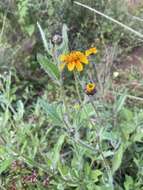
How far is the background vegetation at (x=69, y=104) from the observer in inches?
59.2

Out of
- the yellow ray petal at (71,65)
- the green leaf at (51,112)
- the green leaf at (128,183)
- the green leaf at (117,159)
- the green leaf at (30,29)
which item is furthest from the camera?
the green leaf at (30,29)

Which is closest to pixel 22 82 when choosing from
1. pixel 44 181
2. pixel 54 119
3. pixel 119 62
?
pixel 119 62

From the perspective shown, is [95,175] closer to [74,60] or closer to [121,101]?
[121,101]

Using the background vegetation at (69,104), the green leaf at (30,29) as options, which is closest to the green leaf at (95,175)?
the background vegetation at (69,104)

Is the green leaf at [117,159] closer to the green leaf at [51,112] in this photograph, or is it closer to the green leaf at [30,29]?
the green leaf at [51,112]

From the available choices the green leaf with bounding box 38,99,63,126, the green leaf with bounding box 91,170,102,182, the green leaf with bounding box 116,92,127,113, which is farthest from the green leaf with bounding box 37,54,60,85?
the green leaf with bounding box 91,170,102,182

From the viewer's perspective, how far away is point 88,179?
1.57 m

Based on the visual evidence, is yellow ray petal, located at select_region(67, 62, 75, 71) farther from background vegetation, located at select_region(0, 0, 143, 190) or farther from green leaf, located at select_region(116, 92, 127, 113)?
green leaf, located at select_region(116, 92, 127, 113)

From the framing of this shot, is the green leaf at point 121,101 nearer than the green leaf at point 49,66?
No

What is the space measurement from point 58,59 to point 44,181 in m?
0.58

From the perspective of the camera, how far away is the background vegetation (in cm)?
150

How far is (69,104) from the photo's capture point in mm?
2174

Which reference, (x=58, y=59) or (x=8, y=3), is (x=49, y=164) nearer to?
(x=58, y=59)

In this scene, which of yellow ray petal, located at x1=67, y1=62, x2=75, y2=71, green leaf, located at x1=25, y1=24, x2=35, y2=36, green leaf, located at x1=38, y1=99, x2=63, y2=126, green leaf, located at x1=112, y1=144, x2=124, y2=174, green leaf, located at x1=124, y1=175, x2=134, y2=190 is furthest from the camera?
green leaf, located at x1=25, y1=24, x2=35, y2=36
